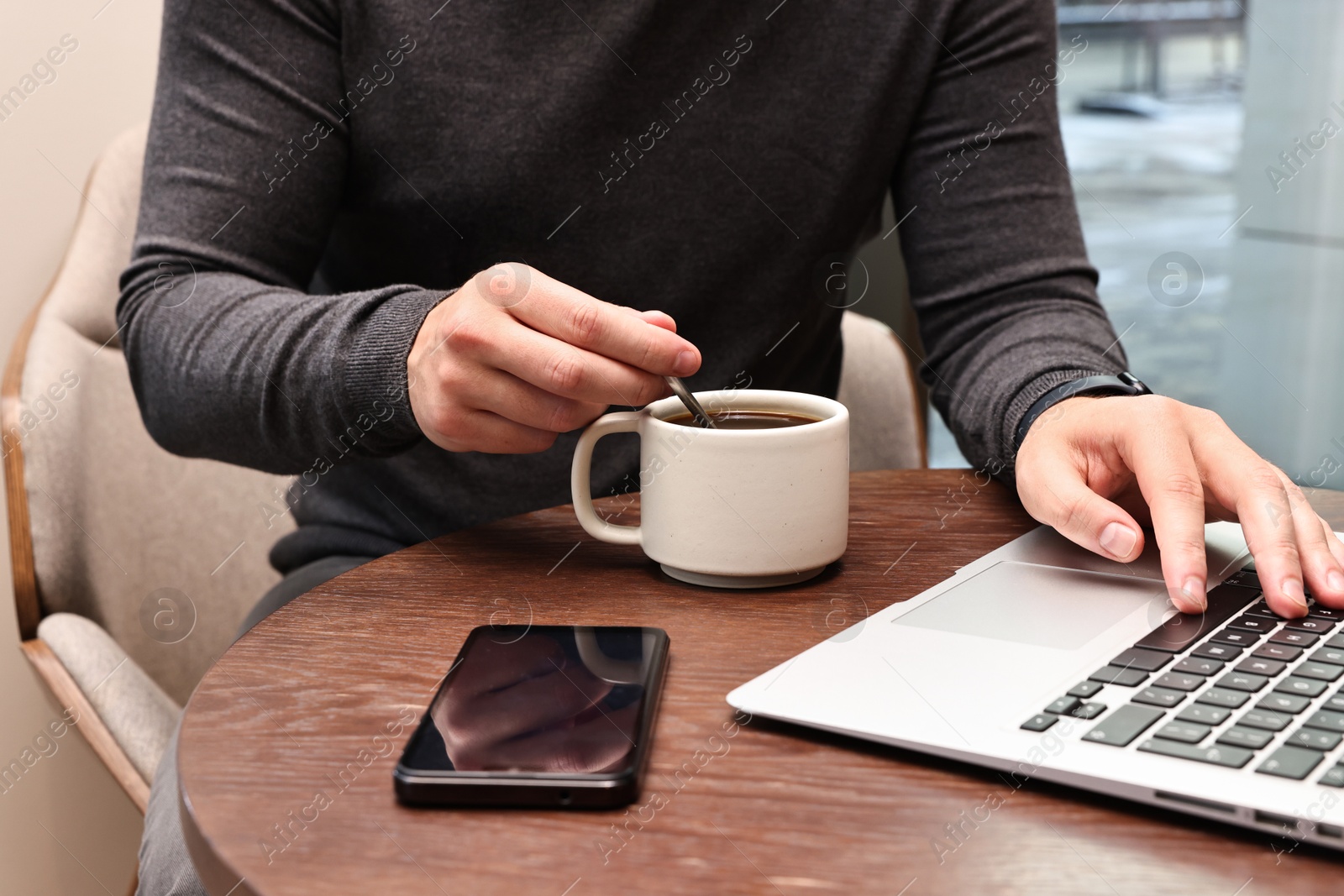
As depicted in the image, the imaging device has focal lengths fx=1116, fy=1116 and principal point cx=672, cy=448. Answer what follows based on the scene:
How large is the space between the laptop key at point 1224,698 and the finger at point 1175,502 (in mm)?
109

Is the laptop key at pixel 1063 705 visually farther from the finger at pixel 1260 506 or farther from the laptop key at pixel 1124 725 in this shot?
the finger at pixel 1260 506

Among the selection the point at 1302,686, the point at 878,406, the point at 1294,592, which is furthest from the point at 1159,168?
the point at 1302,686

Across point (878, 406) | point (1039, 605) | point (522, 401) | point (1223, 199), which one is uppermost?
point (522, 401)

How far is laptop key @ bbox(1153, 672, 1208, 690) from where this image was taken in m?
0.46

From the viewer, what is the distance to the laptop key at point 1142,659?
479 millimetres

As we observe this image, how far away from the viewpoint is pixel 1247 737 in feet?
1.35

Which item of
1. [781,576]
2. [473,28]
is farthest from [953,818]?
[473,28]

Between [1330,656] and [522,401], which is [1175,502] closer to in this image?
[1330,656]

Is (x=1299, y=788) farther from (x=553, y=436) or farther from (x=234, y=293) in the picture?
(x=234, y=293)

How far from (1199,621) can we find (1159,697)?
11 centimetres

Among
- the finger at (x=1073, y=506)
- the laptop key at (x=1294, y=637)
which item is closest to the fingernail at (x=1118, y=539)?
the finger at (x=1073, y=506)

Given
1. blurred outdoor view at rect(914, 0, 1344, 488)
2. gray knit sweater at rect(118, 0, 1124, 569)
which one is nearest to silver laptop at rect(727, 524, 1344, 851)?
gray knit sweater at rect(118, 0, 1124, 569)

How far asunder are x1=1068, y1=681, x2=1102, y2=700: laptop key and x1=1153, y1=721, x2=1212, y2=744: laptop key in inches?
1.4

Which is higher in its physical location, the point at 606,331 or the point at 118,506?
the point at 606,331
